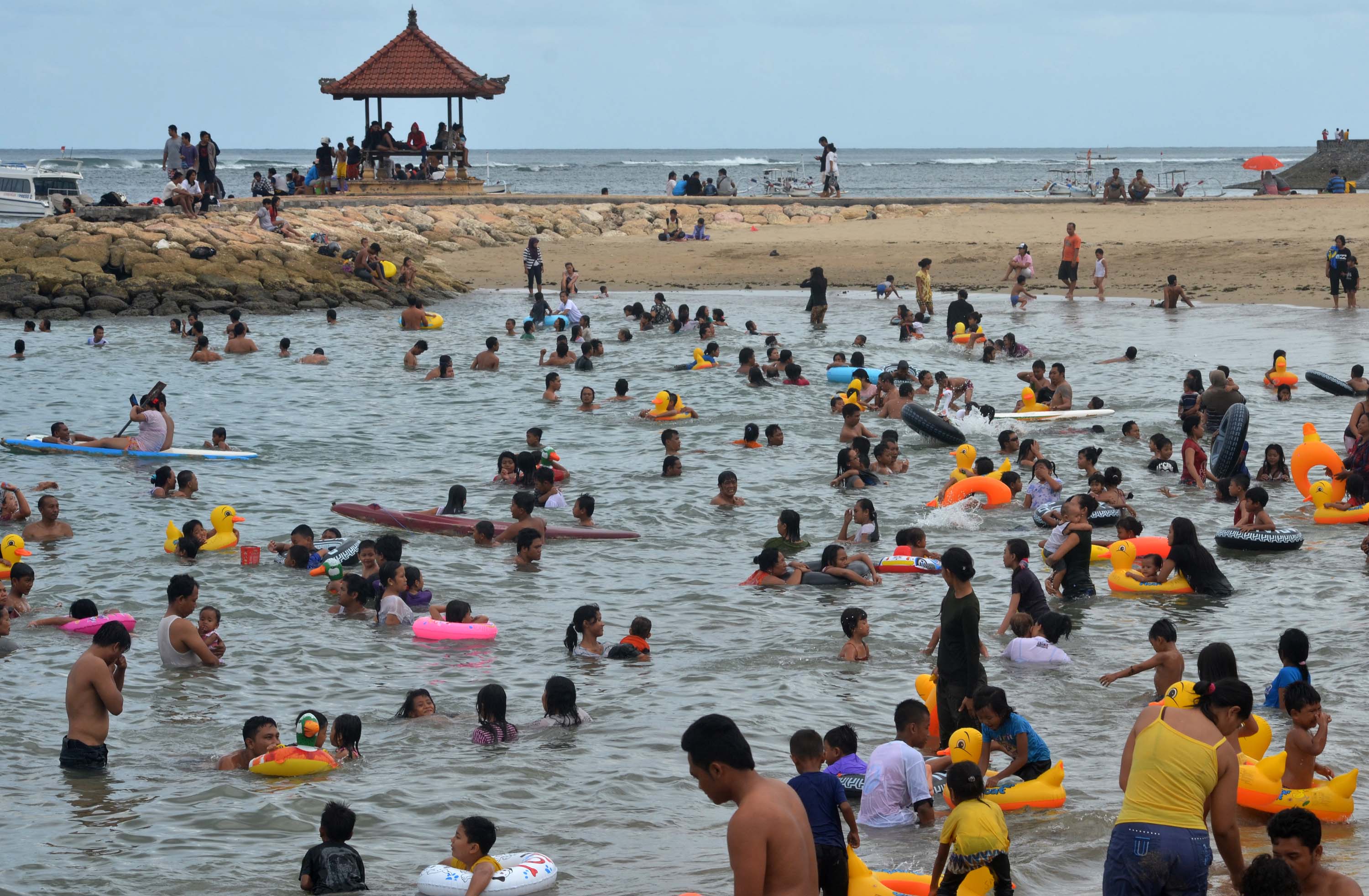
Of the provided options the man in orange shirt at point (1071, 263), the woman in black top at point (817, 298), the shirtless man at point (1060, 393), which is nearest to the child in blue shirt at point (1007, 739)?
the shirtless man at point (1060, 393)

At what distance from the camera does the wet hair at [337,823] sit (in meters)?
7.76

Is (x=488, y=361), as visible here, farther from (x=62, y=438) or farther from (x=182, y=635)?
(x=182, y=635)

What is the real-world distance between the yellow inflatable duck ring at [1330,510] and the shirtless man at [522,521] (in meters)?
8.66

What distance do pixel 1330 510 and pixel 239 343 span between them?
21.9m

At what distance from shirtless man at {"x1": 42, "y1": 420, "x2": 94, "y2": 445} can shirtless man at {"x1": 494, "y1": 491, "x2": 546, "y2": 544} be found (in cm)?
834

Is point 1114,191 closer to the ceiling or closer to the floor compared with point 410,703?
closer to the ceiling

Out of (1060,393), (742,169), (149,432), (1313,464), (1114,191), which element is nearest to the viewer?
(1313,464)

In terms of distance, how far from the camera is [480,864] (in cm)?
757

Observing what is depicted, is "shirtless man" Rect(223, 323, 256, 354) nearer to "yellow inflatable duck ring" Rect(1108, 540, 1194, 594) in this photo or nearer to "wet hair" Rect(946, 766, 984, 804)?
"yellow inflatable duck ring" Rect(1108, 540, 1194, 594)

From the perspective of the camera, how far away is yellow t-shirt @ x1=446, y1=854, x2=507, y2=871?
7.61 meters

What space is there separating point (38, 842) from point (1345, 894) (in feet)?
24.1

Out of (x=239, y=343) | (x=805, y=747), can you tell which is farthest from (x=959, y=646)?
(x=239, y=343)

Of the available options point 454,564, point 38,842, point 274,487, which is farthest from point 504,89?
point 38,842

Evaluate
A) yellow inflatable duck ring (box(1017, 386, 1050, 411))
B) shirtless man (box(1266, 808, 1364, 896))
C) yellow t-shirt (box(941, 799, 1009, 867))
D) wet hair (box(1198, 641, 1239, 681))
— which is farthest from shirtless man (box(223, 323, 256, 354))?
shirtless man (box(1266, 808, 1364, 896))
